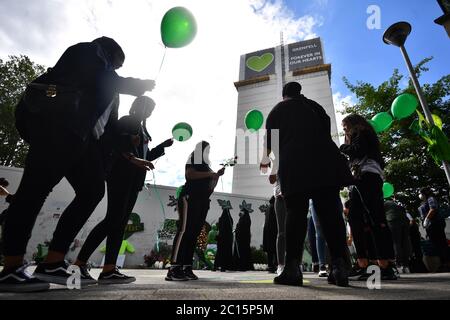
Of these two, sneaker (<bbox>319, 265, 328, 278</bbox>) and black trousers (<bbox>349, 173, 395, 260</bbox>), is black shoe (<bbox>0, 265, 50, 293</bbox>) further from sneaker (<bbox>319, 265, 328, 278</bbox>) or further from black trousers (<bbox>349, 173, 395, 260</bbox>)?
sneaker (<bbox>319, 265, 328, 278</bbox>)

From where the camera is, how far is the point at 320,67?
30.1 m

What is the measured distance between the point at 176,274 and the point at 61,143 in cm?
176

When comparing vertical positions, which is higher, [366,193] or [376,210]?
[366,193]

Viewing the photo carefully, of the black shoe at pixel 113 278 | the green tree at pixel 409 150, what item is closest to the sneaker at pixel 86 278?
the black shoe at pixel 113 278

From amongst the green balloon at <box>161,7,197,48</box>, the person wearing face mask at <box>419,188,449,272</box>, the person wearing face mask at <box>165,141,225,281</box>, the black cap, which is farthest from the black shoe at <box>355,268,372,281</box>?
the person wearing face mask at <box>419,188,449,272</box>

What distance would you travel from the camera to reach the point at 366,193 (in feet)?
Answer: 8.69

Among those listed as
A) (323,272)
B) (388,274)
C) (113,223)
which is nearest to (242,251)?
(323,272)

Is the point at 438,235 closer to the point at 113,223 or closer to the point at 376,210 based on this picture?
the point at 376,210

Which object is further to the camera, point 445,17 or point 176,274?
point 445,17

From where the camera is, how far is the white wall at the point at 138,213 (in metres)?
8.90

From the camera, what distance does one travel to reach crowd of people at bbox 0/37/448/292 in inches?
61.5

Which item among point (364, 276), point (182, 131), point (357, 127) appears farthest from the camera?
point (182, 131)
